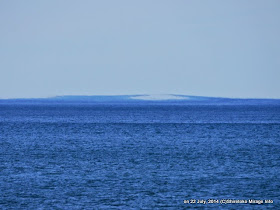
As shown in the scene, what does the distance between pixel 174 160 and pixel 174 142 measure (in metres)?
14.9

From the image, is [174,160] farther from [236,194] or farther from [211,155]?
[236,194]

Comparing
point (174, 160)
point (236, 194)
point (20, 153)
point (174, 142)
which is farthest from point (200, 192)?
point (174, 142)

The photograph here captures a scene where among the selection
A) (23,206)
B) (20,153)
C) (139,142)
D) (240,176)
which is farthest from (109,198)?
(139,142)

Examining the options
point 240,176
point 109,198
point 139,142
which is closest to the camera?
point 109,198

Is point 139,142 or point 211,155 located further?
point 139,142

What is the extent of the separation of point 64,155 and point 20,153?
410cm

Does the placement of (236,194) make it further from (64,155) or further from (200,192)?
(64,155)

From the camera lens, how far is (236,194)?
23.5 meters

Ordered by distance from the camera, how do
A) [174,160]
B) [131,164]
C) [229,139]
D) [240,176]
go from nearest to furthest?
1. [240,176]
2. [131,164]
3. [174,160]
4. [229,139]

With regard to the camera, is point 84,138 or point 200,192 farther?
point 84,138

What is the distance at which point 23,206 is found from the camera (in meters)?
21.3

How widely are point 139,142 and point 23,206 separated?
29.9 meters

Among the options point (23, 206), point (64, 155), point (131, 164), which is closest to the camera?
point (23, 206)

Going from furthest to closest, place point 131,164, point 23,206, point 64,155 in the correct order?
point 64,155 < point 131,164 < point 23,206
